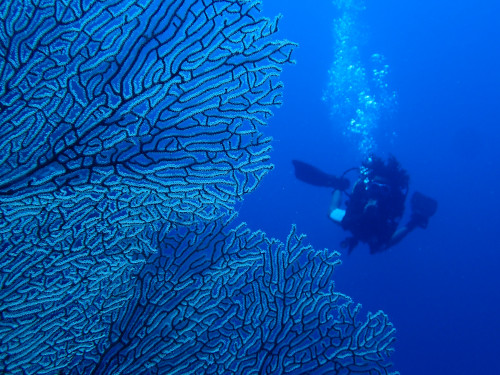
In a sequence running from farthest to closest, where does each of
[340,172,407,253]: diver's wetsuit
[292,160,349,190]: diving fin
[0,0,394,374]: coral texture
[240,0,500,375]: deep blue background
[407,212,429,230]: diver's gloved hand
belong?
1. [240,0,500,375]: deep blue background
2. [292,160,349,190]: diving fin
3. [407,212,429,230]: diver's gloved hand
4. [340,172,407,253]: diver's wetsuit
5. [0,0,394,374]: coral texture

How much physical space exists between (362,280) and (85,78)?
170 ft

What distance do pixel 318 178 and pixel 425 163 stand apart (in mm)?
60629

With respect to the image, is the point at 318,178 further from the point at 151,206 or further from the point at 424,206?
the point at 151,206

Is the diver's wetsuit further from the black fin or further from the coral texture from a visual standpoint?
the coral texture

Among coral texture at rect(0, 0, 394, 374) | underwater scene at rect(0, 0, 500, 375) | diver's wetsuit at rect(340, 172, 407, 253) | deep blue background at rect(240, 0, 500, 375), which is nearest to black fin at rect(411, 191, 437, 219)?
diver's wetsuit at rect(340, 172, 407, 253)

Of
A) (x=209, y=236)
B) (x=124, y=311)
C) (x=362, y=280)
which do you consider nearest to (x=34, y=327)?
(x=124, y=311)

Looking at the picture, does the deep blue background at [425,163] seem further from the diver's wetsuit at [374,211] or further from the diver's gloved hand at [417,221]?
the diver's wetsuit at [374,211]

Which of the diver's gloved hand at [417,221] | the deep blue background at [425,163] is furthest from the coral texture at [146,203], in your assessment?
the deep blue background at [425,163]

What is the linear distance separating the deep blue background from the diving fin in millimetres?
40758

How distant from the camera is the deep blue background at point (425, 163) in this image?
167 ft

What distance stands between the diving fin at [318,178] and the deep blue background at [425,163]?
40.8 m

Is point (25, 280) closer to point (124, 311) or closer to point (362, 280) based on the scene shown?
point (124, 311)

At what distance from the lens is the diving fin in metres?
10.3

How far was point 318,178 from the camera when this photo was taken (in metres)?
10.4
